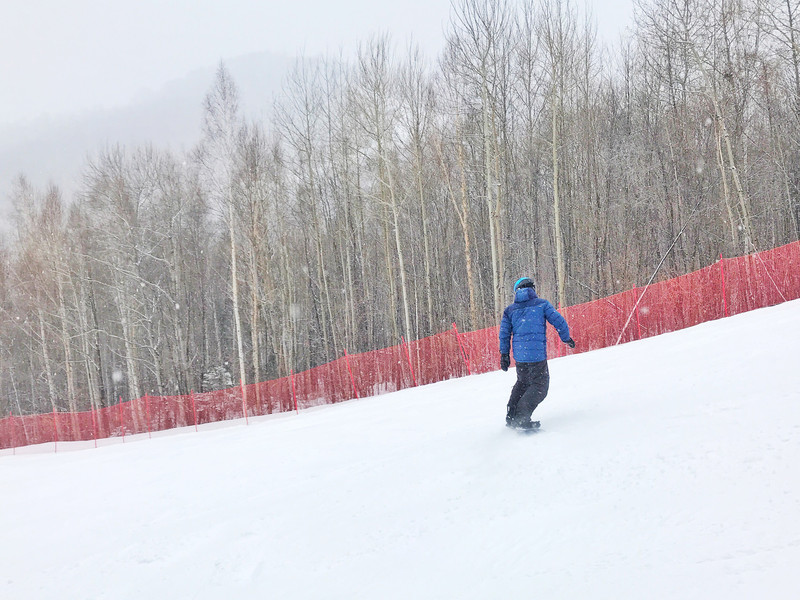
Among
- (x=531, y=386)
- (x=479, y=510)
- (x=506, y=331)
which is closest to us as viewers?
(x=479, y=510)

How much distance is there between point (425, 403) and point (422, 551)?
6.19 meters

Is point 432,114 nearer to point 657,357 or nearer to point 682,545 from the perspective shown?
point 657,357

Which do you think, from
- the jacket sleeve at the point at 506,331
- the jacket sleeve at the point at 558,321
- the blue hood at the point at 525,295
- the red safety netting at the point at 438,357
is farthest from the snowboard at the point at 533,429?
the red safety netting at the point at 438,357

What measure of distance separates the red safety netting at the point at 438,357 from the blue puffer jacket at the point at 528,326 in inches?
414

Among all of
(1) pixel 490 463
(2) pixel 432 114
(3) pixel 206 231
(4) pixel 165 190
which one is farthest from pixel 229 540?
(3) pixel 206 231

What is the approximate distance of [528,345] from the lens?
628 centimetres

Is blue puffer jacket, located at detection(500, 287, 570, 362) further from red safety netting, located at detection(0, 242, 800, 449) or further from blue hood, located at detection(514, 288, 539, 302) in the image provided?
red safety netting, located at detection(0, 242, 800, 449)

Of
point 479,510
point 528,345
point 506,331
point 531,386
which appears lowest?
point 479,510

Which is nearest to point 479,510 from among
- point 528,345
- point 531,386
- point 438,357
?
point 531,386

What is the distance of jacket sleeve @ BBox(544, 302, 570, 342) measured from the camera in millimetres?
6168

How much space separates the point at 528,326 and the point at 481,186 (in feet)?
71.6

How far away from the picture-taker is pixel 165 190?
117 feet

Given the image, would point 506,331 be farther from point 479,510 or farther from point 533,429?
point 479,510

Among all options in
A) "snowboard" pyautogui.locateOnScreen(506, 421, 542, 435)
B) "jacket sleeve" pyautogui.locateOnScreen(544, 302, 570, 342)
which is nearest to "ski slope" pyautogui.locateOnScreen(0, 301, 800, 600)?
"snowboard" pyautogui.locateOnScreen(506, 421, 542, 435)
